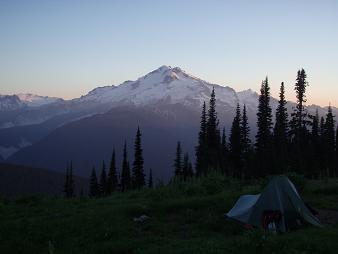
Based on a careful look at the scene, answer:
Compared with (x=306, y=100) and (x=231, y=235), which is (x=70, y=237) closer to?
(x=231, y=235)

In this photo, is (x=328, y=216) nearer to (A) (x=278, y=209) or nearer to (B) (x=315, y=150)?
(A) (x=278, y=209)

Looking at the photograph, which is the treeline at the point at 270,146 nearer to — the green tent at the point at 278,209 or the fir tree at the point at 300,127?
the fir tree at the point at 300,127

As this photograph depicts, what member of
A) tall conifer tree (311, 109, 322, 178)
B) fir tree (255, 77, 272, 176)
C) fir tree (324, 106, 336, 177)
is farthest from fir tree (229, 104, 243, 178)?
fir tree (324, 106, 336, 177)

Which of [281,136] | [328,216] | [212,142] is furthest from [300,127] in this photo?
[328,216]

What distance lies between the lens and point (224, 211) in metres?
19.1

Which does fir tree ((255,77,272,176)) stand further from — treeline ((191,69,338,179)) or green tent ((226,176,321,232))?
green tent ((226,176,321,232))

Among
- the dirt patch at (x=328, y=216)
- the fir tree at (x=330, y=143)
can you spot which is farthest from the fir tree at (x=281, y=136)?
the dirt patch at (x=328, y=216)

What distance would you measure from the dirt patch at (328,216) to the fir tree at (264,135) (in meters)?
53.4

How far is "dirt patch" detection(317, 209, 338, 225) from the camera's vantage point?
56.5 feet

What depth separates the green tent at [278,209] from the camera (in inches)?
637

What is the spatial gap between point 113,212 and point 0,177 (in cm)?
19216

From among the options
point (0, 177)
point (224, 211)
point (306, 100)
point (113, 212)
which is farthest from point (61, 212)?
point (0, 177)

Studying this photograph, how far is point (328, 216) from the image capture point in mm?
18203

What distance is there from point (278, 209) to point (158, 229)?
4.16 m
